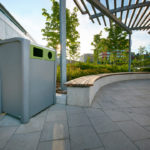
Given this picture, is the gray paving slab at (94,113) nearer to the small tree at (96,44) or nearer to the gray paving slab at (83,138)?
the gray paving slab at (83,138)

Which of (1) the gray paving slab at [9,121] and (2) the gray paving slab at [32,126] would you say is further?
(1) the gray paving slab at [9,121]

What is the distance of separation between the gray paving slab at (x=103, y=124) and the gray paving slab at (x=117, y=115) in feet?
0.50

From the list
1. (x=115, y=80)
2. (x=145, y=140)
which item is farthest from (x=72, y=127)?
(x=115, y=80)

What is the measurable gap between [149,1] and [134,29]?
2616 millimetres

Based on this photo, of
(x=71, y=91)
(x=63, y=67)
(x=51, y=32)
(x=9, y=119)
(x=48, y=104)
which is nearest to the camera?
(x=9, y=119)

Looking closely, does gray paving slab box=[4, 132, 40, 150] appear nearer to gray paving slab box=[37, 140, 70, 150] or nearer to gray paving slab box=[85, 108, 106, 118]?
gray paving slab box=[37, 140, 70, 150]

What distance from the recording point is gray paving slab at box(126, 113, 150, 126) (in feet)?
5.43

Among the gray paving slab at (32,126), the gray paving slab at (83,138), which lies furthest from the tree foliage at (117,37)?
the gray paving slab at (32,126)

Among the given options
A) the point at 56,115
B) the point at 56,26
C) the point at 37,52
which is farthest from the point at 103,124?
the point at 56,26

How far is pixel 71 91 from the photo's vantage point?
237 centimetres

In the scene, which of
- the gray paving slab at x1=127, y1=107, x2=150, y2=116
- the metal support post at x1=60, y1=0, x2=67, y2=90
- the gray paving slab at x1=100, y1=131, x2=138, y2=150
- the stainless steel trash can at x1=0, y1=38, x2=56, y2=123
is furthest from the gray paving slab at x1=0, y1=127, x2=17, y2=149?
the gray paving slab at x1=127, y1=107, x2=150, y2=116

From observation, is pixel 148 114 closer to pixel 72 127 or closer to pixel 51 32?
pixel 72 127

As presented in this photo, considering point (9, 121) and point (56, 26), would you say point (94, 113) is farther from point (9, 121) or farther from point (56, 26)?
point (56, 26)

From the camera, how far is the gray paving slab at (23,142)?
109cm
